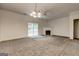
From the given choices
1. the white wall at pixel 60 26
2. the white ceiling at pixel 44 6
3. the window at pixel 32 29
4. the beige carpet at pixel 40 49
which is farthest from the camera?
the window at pixel 32 29

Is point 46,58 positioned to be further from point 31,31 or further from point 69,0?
point 31,31

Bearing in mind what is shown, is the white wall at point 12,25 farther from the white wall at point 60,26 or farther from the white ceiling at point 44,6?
the white wall at point 60,26

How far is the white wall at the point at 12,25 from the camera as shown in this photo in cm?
659

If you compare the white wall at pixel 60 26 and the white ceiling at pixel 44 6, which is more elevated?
the white ceiling at pixel 44 6

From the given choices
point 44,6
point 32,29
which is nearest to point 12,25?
point 44,6

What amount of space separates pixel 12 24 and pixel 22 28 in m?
1.35

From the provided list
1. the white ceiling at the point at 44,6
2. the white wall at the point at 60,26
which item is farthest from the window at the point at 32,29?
the white ceiling at the point at 44,6

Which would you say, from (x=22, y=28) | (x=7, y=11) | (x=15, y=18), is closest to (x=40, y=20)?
(x=22, y=28)

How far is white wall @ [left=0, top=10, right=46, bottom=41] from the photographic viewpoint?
21.6 ft

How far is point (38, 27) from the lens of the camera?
1145 centimetres

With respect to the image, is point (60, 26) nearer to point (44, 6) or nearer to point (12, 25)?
point (12, 25)

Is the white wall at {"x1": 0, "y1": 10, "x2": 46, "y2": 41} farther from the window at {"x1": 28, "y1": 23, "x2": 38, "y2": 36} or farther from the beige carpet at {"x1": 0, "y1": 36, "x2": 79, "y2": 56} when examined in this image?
the beige carpet at {"x1": 0, "y1": 36, "x2": 79, "y2": 56}

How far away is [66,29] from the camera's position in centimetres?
918

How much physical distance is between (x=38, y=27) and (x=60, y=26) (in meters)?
2.57
